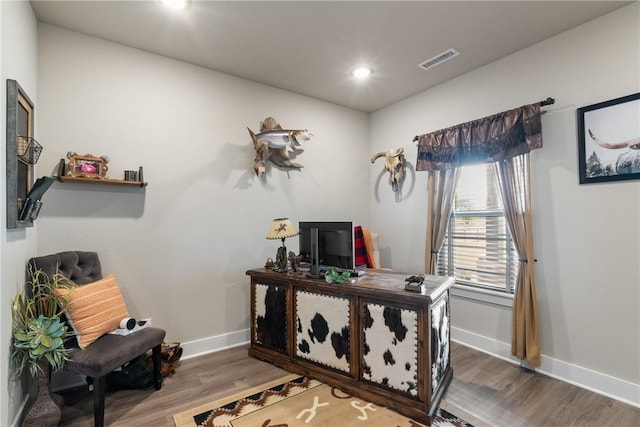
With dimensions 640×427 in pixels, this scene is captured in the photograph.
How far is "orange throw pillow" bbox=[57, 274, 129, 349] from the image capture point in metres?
2.03

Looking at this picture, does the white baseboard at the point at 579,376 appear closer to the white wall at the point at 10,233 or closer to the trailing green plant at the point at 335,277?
the trailing green plant at the point at 335,277

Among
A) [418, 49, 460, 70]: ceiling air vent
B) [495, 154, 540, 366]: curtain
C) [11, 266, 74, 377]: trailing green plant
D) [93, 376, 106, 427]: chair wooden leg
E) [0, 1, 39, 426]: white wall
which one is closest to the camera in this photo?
[0, 1, 39, 426]: white wall

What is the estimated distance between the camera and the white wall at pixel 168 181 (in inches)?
99.0

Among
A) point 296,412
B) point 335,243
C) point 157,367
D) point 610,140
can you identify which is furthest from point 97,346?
point 610,140

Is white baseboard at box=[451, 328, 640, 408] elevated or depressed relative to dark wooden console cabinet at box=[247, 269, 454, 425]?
depressed

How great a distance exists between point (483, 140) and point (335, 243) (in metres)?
1.85

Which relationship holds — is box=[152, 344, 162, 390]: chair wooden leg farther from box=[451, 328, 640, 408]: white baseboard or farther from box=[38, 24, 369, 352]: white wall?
box=[451, 328, 640, 408]: white baseboard

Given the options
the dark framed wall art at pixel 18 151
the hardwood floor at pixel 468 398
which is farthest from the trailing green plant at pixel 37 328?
the hardwood floor at pixel 468 398

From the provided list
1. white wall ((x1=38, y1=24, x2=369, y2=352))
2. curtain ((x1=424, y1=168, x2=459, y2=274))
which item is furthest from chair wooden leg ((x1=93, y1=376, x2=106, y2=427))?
curtain ((x1=424, y1=168, x2=459, y2=274))

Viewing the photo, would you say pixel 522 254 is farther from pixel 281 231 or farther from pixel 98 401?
pixel 98 401

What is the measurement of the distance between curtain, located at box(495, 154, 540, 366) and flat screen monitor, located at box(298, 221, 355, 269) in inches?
62.8

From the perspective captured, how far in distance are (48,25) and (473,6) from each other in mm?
3364

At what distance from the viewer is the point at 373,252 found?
13.0 ft

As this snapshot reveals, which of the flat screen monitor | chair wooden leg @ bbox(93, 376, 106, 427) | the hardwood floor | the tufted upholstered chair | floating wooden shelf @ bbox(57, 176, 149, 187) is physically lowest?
the hardwood floor
